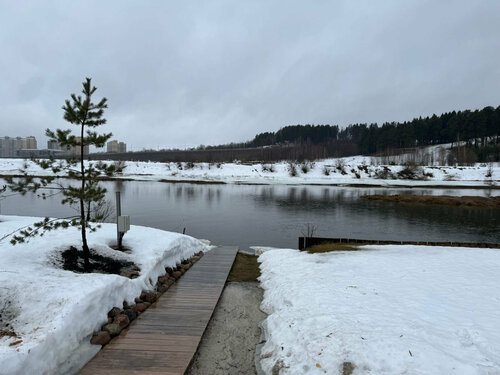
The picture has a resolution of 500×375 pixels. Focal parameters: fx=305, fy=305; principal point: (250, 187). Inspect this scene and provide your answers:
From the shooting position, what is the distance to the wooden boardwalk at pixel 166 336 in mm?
4109

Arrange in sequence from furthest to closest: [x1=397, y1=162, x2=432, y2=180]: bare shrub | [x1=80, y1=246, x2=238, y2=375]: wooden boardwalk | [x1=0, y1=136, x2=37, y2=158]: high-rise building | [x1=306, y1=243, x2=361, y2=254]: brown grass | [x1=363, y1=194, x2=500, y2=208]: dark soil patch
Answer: [x1=0, y1=136, x2=37, y2=158]: high-rise building
[x1=397, y1=162, x2=432, y2=180]: bare shrub
[x1=363, y1=194, x2=500, y2=208]: dark soil patch
[x1=306, y1=243, x2=361, y2=254]: brown grass
[x1=80, y1=246, x2=238, y2=375]: wooden boardwalk

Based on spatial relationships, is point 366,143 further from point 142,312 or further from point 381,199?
point 142,312

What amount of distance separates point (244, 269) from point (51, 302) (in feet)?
19.0

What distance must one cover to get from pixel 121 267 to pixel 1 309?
2.55 metres

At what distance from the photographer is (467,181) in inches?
2378

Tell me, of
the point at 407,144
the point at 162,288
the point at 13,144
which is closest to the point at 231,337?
the point at 162,288

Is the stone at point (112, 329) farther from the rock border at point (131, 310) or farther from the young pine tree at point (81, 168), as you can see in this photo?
the young pine tree at point (81, 168)

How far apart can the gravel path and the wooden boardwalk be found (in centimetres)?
17

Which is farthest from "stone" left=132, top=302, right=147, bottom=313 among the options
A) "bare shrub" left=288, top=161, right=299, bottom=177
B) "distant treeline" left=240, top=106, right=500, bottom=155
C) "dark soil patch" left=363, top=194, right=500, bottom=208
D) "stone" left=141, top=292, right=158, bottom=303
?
"distant treeline" left=240, top=106, right=500, bottom=155

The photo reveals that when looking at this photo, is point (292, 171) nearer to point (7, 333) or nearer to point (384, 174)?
point (384, 174)

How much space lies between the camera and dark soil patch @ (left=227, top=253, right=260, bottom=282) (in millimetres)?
8613

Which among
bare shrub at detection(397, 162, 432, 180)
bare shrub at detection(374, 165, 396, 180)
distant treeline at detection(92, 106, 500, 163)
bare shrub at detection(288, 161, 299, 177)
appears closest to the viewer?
bare shrub at detection(397, 162, 432, 180)

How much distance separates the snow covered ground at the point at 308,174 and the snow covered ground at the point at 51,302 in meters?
53.3

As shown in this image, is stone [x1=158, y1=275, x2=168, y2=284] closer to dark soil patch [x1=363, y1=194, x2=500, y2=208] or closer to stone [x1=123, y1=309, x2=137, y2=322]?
stone [x1=123, y1=309, x2=137, y2=322]
